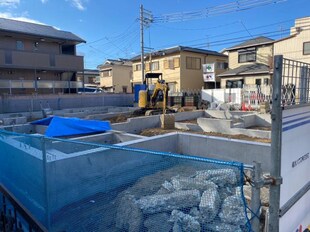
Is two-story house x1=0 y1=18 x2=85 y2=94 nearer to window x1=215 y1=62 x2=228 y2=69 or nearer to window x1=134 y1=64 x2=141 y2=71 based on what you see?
window x1=134 y1=64 x2=141 y2=71

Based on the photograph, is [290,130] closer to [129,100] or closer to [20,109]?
[20,109]

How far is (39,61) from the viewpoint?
784 inches

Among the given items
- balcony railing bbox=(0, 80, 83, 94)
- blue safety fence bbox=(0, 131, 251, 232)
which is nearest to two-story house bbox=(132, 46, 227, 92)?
balcony railing bbox=(0, 80, 83, 94)

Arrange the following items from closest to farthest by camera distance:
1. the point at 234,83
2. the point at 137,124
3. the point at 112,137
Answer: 1. the point at 112,137
2. the point at 137,124
3. the point at 234,83

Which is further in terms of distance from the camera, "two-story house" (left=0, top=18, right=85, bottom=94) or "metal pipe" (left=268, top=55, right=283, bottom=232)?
"two-story house" (left=0, top=18, right=85, bottom=94)

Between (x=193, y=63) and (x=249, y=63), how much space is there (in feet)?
19.6

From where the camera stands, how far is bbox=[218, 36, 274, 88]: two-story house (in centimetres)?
2222

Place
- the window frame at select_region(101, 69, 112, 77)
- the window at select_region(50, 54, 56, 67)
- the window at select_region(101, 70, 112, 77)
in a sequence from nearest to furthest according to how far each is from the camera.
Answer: the window at select_region(50, 54, 56, 67), the window frame at select_region(101, 69, 112, 77), the window at select_region(101, 70, 112, 77)

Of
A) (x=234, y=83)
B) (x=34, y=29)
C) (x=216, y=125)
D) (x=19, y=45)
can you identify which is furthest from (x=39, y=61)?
(x=234, y=83)

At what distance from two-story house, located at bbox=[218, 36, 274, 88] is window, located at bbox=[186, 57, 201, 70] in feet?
11.8

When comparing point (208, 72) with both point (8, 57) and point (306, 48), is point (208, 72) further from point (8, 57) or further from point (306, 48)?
point (8, 57)

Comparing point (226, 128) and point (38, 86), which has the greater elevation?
point (38, 86)

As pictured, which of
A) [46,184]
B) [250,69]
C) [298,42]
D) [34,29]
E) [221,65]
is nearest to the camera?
[46,184]

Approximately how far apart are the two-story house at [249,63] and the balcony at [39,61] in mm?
14397
